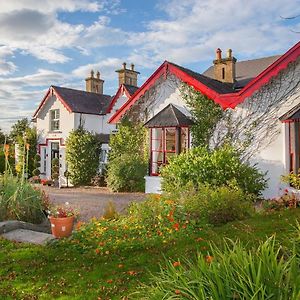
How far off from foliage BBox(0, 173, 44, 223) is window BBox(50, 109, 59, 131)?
14.8 metres

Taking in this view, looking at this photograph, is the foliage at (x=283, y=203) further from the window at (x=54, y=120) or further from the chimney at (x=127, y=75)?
the chimney at (x=127, y=75)

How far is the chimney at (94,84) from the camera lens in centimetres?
2841

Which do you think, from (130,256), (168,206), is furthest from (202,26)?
(130,256)

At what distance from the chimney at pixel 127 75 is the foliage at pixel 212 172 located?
14670 mm

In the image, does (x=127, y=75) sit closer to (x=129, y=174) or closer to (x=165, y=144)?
(x=129, y=174)

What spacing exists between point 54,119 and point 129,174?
10.4 meters

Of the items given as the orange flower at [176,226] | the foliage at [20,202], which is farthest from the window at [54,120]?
the orange flower at [176,226]

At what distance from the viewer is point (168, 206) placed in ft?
26.1

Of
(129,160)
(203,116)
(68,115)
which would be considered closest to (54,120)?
(68,115)

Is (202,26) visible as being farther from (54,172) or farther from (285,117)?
(54,172)

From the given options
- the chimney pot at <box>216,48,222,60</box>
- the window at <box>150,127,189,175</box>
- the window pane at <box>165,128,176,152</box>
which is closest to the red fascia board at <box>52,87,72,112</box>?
the window at <box>150,127,189,175</box>

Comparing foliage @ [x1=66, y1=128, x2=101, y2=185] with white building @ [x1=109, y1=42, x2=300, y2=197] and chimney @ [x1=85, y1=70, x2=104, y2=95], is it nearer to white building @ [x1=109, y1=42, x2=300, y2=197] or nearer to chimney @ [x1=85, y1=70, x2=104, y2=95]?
white building @ [x1=109, y1=42, x2=300, y2=197]

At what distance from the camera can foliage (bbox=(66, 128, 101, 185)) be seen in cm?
2158

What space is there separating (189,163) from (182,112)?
12.6 ft
